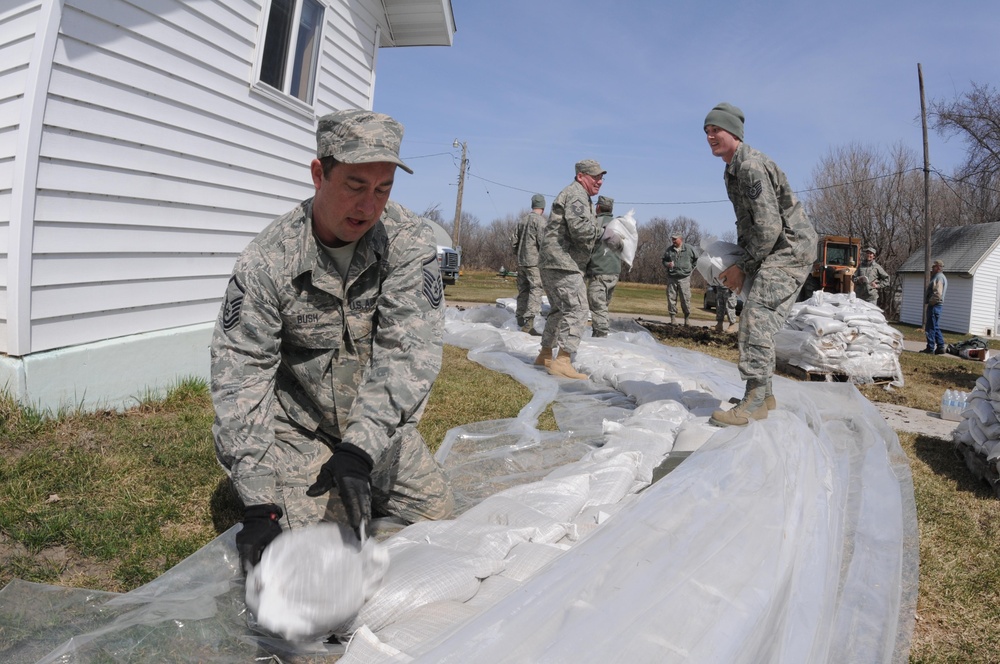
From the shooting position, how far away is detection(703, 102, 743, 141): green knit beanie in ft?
13.4

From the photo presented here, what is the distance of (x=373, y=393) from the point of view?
2088 millimetres

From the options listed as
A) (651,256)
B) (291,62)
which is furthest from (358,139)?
(651,256)

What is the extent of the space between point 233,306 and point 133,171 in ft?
8.59

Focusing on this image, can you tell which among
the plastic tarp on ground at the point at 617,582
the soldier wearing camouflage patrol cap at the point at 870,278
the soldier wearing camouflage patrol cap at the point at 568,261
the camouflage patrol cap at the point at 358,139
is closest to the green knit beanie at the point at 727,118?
the soldier wearing camouflage patrol cap at the point at 568,261

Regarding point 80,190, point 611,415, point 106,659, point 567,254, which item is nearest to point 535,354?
point 567,254

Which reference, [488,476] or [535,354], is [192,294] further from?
[535,354]

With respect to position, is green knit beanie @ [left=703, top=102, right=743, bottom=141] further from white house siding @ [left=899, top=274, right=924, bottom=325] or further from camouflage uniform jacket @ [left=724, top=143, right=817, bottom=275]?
white house siding @ [left=899, top=274, right=924, bottom=325]

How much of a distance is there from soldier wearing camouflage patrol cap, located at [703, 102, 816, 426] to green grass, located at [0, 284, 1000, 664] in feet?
3.25

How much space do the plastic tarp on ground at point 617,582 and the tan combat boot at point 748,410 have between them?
840mm

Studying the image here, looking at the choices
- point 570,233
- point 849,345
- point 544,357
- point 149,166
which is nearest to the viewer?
point 149,166

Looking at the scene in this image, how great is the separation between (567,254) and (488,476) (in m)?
3.01

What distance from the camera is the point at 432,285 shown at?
92.0 inches

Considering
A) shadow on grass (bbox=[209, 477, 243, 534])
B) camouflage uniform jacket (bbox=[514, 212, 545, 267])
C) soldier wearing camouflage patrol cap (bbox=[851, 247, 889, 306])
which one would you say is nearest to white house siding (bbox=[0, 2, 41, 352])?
shadow on grass (bbox=[209, 477, 243, 534])

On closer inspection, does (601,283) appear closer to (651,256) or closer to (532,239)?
(532,239)
